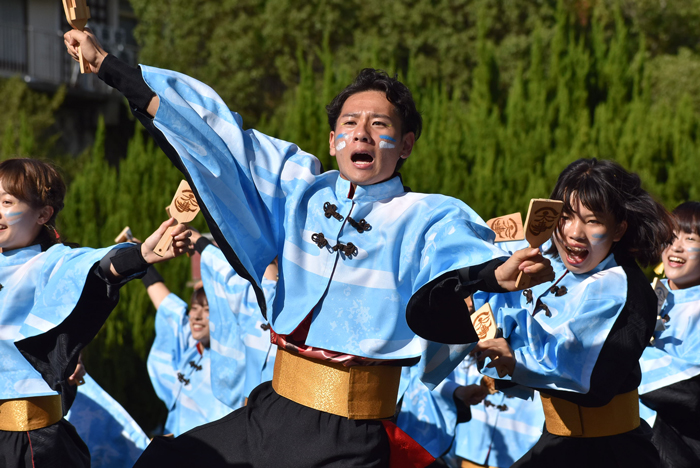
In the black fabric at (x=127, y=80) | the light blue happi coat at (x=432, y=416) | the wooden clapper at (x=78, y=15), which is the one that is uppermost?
the wooden clapper at (x=78, y=15)

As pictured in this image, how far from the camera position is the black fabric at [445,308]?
2.07m

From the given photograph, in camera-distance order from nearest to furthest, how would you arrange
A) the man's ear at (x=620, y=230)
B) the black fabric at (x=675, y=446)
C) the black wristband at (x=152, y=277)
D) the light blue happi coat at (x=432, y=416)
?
the man's ear at (x=620, y=230), the black fabric at (x=675, y=446), the light blue happi coat at (x=432, y=416), the black wristband at (x=152, y=277)

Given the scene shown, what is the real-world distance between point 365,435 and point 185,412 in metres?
2.80

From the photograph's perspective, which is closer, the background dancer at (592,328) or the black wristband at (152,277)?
the background dancer at (592,328)

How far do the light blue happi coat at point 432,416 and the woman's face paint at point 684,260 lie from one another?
1284mm

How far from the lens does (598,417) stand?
2715mm

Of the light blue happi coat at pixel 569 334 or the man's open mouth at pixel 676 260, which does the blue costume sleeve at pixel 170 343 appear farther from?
the man's open mouth at pixel 676 260

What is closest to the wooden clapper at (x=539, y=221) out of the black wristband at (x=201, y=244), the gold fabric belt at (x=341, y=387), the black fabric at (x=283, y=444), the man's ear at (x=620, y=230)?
the gold fabric belt at (x=341, y=387)

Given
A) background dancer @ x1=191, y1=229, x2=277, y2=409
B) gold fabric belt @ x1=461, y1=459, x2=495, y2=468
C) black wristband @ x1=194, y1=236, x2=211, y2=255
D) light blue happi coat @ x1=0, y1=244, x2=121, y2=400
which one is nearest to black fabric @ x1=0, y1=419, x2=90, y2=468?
light blue happi coat @ x1=0, y1=244, x2=121, y2=400

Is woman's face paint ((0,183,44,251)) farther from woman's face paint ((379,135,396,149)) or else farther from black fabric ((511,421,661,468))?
black fabric ((511,421,661,468))

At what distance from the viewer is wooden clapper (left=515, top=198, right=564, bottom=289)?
1859 millimetres

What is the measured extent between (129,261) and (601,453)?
1808mm

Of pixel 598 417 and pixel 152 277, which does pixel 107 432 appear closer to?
pixel 152 277

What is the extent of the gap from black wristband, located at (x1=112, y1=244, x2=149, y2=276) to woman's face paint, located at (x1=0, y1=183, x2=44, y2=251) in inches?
20.5
